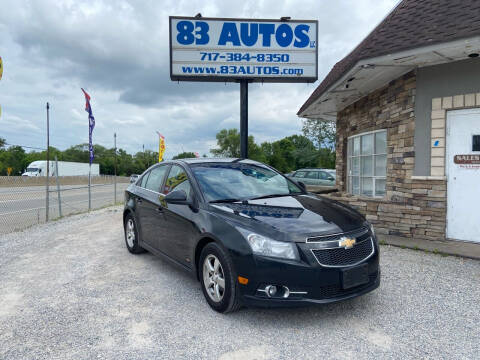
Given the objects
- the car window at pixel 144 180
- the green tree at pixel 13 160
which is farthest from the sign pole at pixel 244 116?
the green tree at pixel 13 160

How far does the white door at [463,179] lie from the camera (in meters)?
5.34

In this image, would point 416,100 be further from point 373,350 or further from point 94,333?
point 94,333

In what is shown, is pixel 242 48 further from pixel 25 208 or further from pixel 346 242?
pixel 25 208

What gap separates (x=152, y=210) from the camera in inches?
180

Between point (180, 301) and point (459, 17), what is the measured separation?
579cm

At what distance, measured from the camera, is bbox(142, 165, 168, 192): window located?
187 inches

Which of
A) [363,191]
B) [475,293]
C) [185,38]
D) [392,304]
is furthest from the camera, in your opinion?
[185,38]

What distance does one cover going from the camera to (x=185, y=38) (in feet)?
30.7

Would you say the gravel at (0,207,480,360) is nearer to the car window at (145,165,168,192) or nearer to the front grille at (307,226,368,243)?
the front grille at (307,226,368,243)

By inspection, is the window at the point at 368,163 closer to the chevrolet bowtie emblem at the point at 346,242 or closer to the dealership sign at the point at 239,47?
the dealership sign at the point at 239,47

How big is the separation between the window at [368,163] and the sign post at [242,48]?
2.70 m

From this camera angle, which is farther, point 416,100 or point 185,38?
point 185,38

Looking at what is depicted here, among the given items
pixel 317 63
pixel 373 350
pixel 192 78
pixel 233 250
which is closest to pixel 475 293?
pixel 373 350

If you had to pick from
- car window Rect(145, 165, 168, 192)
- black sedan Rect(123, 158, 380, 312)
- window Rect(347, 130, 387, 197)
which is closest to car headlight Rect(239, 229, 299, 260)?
black sedan Rect(123, 158, 380, 312)
